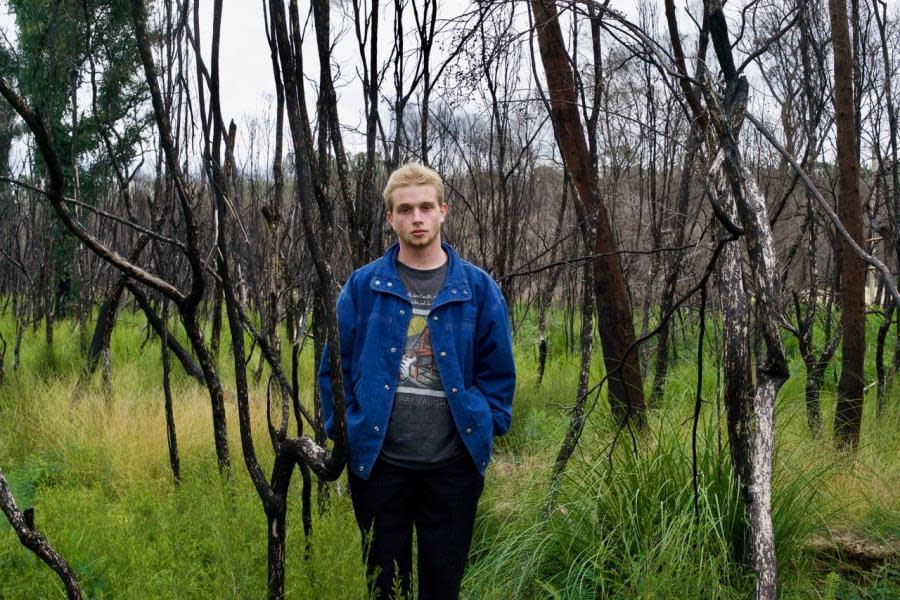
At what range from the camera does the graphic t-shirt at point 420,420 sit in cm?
232

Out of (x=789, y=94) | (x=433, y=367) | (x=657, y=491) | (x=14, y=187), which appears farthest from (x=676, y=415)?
(x=14, y=187)

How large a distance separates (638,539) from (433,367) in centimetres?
119

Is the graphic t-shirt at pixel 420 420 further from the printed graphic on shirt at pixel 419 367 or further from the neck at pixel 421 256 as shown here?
the neck at pixel 421 256

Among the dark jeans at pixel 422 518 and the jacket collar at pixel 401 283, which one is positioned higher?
the jacket collar at pixel 401 283

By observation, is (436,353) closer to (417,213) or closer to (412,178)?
(417,213)

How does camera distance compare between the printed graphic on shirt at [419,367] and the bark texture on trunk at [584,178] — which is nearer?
the printed graphic on shirt at [419,367]

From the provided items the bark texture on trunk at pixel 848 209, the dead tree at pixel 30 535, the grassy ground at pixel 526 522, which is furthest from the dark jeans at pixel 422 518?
A: the bark texture on trunk at pixel 848 209

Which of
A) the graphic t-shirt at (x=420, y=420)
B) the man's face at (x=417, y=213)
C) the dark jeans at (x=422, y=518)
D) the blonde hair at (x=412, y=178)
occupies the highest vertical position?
the blonde hair at (x=412, y=178)

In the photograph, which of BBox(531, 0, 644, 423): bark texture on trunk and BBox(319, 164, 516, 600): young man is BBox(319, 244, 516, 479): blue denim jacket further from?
BBox(531, 0, 644, 423): bark texture on trunk

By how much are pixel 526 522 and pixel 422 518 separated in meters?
1.11

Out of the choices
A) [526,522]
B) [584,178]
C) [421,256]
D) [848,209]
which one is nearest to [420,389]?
[421,256]

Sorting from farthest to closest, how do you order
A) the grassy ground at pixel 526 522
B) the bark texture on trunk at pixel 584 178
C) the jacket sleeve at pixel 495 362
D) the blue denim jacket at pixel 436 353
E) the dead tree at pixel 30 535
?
the bark texture on trunk at pixel 584 178 → the grassy ground at pixel 526 522 → the jacket sleeve at pixel 495 362 → the blue denim jacket at pixel 436 353 → the dead tree at pixel 30 535

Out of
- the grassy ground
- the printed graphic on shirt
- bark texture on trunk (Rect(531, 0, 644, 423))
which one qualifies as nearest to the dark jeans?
the grassy ground

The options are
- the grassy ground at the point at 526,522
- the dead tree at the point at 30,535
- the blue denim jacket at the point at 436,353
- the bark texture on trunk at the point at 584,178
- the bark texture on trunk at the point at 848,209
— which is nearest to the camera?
→ the dead tree at the point at 30,535
